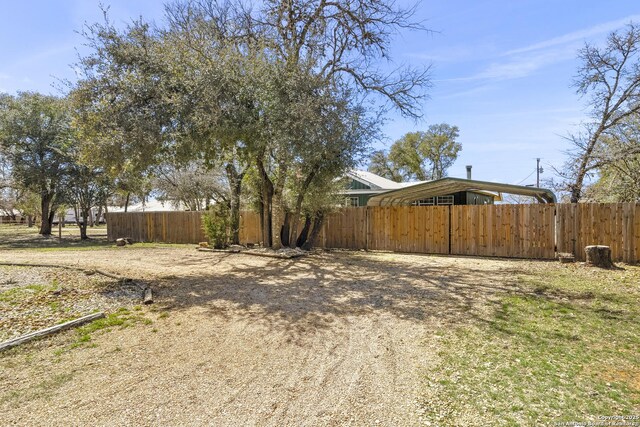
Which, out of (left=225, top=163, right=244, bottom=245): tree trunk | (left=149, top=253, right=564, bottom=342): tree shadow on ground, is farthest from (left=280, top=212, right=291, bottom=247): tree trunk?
(left=149, top=253, right=564, bottom=342): tree shadow on ground

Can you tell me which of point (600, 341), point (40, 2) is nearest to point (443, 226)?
point (600, 341)

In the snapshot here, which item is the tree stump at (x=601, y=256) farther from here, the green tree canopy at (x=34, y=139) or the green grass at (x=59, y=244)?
the green tree canopy at (x=34, y=139)

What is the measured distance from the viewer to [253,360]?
372 cm

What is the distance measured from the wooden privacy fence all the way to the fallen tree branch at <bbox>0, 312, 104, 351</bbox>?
10.1 meters

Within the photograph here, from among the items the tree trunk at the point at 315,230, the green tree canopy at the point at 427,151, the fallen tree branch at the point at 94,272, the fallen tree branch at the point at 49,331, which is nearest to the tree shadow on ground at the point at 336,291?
the fallen tree branch at the point at 94,272

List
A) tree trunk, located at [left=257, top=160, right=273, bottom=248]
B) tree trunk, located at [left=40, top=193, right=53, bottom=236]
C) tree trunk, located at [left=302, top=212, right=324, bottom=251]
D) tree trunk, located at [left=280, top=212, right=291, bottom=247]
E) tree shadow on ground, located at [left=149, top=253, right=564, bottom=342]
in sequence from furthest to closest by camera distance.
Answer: tree trunk, located at [left=40, top=193, right=53, bottom=236]
tree trunk, located at [left=302, top=212, right=324, bottom=251]
tree trunk, located at [left=280, top=212, right=291, bottom=247]
tree trunk, located at [left=257, top=160, right=273, bottom=248]
tree shadow on ground, located at [left=149, top=253, right=564, bottom=342]

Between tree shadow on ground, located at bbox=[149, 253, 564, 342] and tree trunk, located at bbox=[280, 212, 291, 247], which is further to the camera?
tree trunk, located at bbox=[280, 212, 291, 247]

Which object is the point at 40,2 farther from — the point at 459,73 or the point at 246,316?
the point at 459,73

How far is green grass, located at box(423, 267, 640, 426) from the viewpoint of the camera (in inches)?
107

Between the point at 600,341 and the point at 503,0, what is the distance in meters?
9.11

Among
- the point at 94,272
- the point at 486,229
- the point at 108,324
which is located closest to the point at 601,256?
the point at 486,229

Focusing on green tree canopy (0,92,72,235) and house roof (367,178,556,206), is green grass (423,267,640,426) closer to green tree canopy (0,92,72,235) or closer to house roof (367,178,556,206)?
house roof (367,178,556,206)

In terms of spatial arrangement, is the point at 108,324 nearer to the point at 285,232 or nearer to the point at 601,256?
the point at 285,232

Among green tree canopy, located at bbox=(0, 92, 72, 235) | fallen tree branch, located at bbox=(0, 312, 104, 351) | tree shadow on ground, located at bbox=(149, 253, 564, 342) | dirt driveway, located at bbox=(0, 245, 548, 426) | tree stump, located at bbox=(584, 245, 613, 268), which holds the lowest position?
dirt driveway, located at bbox=(0, 245, 548, 426)
